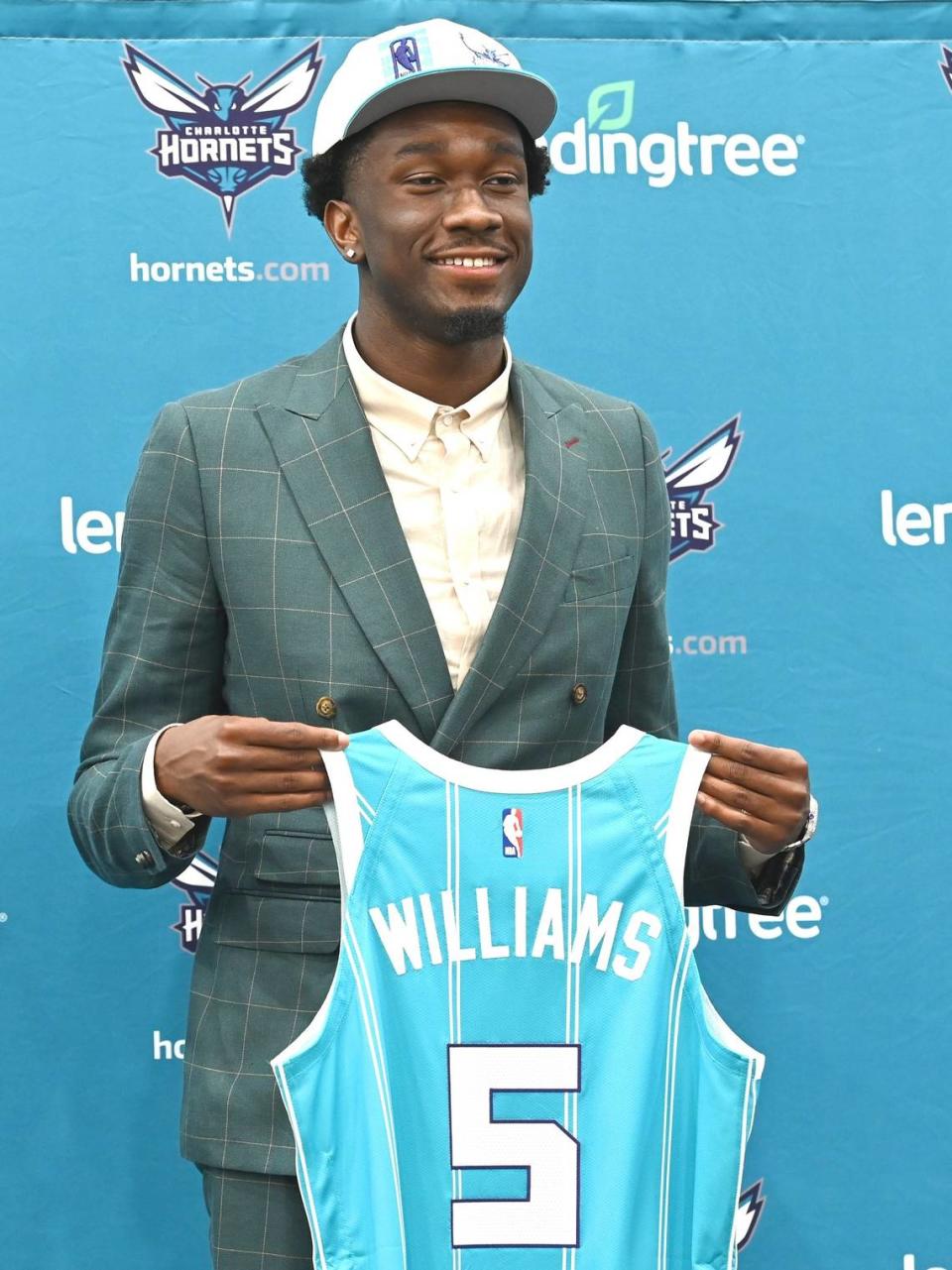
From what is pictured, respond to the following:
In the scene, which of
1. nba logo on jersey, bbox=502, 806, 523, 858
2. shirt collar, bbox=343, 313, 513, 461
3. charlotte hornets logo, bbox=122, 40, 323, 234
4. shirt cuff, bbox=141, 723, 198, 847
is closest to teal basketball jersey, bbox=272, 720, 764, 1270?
nba logo on jersey, bbox=502, 806, 523, 858

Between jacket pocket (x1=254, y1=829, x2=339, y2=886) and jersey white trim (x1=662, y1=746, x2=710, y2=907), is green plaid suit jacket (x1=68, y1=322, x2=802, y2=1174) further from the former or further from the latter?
jersey white trim (x1=662, y1=746, x2=710, y2=907)

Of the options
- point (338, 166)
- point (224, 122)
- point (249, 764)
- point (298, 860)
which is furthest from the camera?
point (224, 122)

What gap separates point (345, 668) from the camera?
55.8 inches

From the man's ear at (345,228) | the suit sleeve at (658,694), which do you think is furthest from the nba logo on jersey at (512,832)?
the man's ear at (345,228)

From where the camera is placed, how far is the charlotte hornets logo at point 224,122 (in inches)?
84.3

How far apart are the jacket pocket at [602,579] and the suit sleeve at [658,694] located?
34 mm

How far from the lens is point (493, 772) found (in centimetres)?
135

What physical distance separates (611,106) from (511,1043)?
137 cm

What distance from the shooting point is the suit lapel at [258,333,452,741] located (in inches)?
55.6

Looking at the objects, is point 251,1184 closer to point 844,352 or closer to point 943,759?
point 943,759

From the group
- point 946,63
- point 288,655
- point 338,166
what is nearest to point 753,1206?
point 288,655

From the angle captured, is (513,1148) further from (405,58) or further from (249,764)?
(405,58)

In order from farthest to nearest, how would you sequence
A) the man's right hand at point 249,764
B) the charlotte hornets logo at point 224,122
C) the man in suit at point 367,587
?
the charlotte hornets logo at point 224,122 → the man in suit at point 367,587 → the man's right hand at point 249,764

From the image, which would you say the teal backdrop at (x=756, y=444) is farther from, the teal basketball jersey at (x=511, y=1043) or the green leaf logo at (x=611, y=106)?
the teal basketball jersey at (x=511, y=1043)
